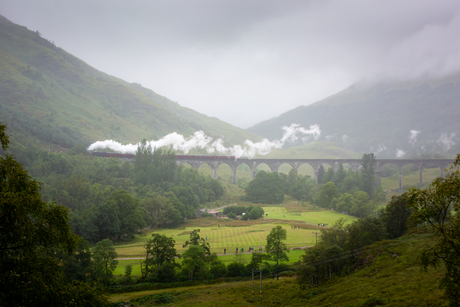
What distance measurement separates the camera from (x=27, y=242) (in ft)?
25.6

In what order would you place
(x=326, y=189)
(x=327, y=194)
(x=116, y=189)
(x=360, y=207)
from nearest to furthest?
(x=360, y=207), (x=116, y=189), (x=327, y=194), (x=326, y=189)

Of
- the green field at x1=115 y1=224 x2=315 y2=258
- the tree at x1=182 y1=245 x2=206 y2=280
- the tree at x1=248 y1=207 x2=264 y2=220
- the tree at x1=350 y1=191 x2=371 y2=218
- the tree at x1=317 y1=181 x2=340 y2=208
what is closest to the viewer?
the tree at x1=182 y1=245 x2=206 y2=280

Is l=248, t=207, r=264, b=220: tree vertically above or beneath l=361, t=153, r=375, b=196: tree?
beneath

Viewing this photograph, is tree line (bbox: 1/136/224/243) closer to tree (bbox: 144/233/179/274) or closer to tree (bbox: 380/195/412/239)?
tree (bbox: 144/233/179/274)

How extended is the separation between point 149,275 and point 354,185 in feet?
229

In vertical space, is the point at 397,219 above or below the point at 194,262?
above

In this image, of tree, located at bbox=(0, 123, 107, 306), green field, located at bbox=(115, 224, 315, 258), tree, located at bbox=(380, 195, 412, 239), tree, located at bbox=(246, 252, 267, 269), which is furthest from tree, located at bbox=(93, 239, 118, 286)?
tree, located at bbox=(380, 195, 412, 239)

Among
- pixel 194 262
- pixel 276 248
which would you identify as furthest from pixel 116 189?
pixel 276 248

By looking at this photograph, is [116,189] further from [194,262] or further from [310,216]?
[310,216]

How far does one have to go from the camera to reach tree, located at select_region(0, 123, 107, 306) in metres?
7.21

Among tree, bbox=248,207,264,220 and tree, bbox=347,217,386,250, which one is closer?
tree, bbox=347,217,386,250

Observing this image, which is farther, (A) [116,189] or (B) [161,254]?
(A) [116,189]

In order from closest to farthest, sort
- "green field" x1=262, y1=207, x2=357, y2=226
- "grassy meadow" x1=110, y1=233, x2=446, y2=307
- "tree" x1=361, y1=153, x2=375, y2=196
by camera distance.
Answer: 1. "grassy meadow" x1=110, y1=233, x2=446, y2=307
2. "green field" x1=262, y1=207, x2=357, y2=226
3. "tree" x1=361, y1=153, x2=375, y2=196

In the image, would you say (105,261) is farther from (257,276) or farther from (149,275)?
(257,276)
